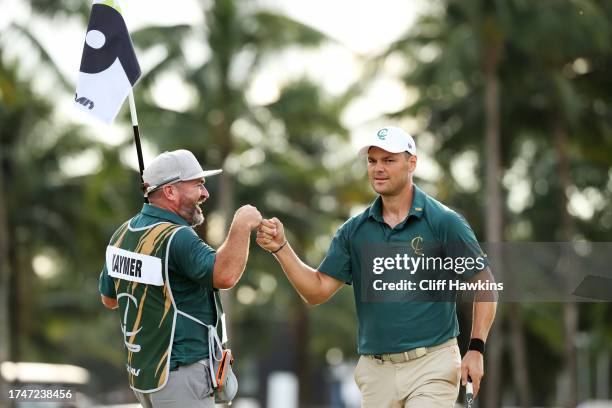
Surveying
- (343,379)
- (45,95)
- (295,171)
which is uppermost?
(45,95)

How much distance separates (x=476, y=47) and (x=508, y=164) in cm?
677

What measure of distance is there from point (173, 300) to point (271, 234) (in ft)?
3.25

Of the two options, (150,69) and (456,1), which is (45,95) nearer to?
(150,69)

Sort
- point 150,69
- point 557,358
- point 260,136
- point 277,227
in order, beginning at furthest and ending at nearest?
point 557,358 → point 260,136 → point 150,69 → point 277,227

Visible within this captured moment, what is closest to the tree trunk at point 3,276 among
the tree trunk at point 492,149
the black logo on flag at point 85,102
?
the tree trunk at point 492,149

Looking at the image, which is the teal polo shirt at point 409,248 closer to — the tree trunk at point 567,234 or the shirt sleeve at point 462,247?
the shirt sleeve at point 462,247

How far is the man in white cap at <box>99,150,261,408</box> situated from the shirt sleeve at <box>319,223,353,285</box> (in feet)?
3.17

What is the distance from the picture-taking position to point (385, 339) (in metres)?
7.79

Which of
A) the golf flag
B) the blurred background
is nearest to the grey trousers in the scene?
the golf flag

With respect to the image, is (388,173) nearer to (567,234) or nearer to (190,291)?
(190,291)

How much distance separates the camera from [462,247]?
779cm

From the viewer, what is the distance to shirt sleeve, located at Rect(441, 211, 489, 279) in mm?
7766

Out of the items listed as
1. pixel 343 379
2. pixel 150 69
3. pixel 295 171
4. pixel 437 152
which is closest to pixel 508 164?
pixel 437 152

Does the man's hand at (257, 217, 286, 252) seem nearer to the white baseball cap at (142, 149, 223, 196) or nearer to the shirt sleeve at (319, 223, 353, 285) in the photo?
the shirt sleeve at (319, 223, 353, 285)
